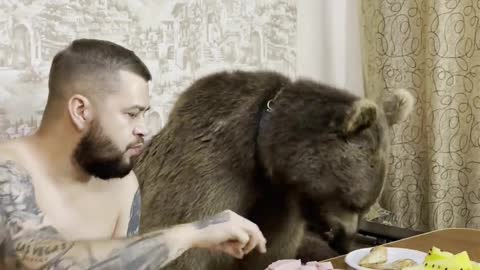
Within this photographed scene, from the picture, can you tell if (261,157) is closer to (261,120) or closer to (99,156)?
(261,120)

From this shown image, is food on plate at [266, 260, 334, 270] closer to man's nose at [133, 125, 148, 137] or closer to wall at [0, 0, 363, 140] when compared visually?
man's nose at [133, 125, 148, 137]

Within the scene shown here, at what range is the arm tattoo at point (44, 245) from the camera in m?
0.95

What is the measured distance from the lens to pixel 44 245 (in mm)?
960

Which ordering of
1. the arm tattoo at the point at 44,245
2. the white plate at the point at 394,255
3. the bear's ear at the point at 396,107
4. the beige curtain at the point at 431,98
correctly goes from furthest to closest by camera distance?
1. the beige curtain at the point at 431,98
2. the bear's ear at the point at 396,107
3. the white plate at the point at 394,255
4. the arm tattoo at the point at 44,245

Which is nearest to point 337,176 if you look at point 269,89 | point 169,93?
point 269,89

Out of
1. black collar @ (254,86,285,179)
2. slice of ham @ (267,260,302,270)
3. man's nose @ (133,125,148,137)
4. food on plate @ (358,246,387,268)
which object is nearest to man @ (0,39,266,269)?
man's nose @ (133,125,148,137)

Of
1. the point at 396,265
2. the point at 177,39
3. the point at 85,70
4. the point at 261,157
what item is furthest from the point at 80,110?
the point at 177,39

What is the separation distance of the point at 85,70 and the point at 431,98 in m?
1.59

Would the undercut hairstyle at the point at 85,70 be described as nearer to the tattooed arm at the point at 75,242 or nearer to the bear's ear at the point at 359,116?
the tattooed arm at the point at 75,242

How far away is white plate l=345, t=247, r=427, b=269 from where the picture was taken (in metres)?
1.39

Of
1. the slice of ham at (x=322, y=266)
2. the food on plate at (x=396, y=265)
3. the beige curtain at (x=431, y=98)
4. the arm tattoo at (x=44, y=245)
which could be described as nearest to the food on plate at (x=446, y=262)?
the food on plate at (x=396, y=265)

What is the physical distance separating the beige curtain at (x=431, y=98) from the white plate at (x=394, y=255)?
0.95m

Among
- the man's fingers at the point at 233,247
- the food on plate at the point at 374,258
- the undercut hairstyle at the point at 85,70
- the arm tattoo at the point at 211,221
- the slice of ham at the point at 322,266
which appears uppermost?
the undercut hairstyle at the point at 85,70

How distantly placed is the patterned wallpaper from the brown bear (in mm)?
241
